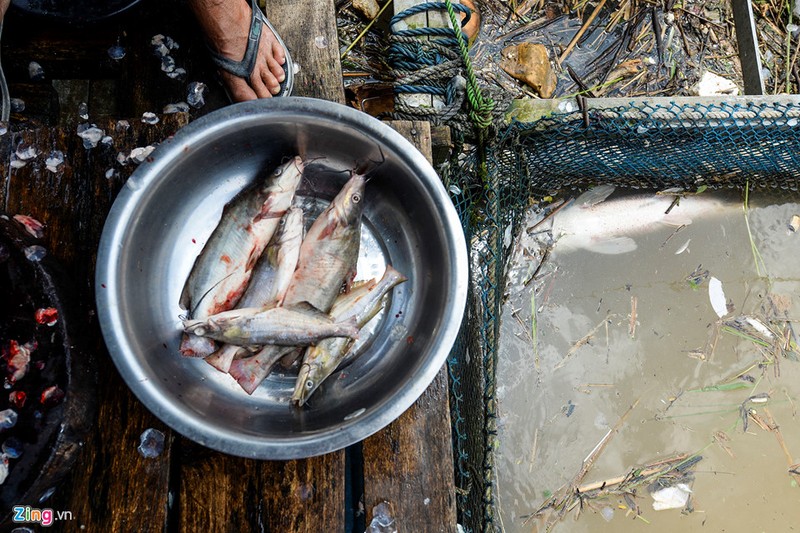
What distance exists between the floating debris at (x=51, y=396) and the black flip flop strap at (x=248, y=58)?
1.44 m

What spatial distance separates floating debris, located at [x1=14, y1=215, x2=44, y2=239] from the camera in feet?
6.86

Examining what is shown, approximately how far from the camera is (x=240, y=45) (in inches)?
92.7

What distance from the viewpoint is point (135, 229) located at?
6.37ft

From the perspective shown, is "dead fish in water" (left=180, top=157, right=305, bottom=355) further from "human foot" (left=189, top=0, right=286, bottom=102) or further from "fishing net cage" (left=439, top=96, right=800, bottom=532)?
"fishing net cage" (left=439, top=96, right=800, bottom=532)

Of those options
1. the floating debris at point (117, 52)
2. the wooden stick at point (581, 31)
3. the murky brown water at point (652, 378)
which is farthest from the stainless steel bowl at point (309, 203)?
the wooden stick at point (581, 31)

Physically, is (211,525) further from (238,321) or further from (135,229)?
(135,229)

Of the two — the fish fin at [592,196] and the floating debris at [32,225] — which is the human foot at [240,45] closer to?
the floating debris at [32,225]

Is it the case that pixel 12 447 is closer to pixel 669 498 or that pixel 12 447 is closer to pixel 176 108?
pixel 176 108

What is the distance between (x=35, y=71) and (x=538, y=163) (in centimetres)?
256

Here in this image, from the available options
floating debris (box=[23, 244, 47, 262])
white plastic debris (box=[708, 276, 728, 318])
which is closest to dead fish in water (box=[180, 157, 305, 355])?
floating debris (box=[23, 244, 47, 262])

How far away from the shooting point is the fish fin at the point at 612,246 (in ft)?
10.1

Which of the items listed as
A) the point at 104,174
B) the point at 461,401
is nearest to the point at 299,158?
the point at 104,174

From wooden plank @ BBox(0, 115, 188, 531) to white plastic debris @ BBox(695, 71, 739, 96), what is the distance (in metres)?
2.90

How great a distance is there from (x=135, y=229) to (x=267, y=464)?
1.00 meters
